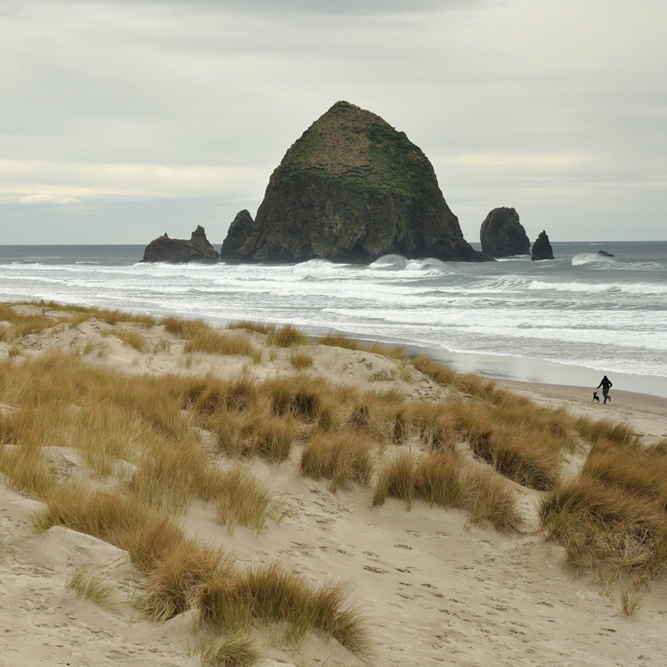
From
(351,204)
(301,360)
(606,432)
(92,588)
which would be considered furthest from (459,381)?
(351,204)

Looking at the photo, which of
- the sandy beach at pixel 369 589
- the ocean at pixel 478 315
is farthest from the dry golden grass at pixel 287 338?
the sandy beach at pixel 369 589

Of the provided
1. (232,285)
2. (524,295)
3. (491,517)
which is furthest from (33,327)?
(232,285)

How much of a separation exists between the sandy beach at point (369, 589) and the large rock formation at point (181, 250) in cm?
8342

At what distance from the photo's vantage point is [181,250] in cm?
8800

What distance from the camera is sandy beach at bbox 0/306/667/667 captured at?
2.92 m

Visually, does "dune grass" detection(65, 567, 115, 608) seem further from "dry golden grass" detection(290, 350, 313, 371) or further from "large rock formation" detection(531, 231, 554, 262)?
"large rock formation" detection(531, 231, 554, 262)

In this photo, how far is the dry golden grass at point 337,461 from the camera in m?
5.94

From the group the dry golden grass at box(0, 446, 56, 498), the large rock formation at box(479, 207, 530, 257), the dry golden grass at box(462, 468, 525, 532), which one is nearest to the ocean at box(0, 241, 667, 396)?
the dry golden grass at box(462, 468, 525, 532)

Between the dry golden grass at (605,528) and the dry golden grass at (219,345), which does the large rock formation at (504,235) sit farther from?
the dry golden grass at (605,528)

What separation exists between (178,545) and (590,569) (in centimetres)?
294

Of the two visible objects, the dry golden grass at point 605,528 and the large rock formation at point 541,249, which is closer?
the dry golden grass at point 605,528

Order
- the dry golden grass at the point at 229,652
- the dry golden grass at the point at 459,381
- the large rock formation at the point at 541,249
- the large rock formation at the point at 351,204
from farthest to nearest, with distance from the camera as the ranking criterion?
the large rock formation at the point at 541,249
the large rock formation at the point at 351,204
the dry golden grass at the point at 459,381
the dry golden grass at the point at 229,652

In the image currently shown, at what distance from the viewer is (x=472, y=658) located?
11.5ft

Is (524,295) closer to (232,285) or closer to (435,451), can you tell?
(232,285)
